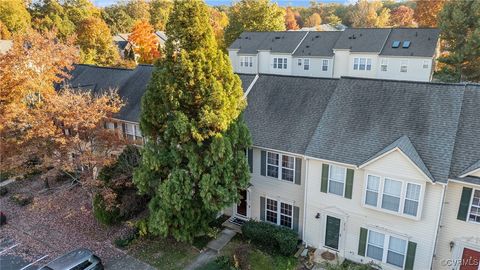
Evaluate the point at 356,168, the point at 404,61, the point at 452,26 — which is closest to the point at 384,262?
the point at 356,168

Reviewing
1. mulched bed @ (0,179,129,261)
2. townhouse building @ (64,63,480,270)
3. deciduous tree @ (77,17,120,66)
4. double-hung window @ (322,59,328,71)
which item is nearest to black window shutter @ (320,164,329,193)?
townhouse building @ (64,63,480,270)

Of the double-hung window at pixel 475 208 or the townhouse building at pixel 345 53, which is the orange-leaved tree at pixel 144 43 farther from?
the double-hung window at pixel 475 208

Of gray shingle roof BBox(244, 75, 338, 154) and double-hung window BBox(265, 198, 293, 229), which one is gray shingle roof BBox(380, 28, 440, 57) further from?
double-hung window BBox(265, 198, 293, 229)

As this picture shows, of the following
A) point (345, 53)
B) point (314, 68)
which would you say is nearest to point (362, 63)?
point (345, 53)

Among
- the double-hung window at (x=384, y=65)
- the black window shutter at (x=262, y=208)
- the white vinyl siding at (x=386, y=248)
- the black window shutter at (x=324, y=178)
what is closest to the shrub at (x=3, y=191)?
the black window shutter at (x=262, y=208)

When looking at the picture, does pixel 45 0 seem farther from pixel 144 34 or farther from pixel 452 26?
pixel 452 26

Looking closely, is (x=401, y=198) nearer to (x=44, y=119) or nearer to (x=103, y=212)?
(x=103, y=212)
